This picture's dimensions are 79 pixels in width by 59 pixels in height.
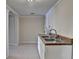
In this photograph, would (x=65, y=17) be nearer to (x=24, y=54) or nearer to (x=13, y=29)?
(x=24, y=54)

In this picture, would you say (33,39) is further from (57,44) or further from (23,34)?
(57,44)

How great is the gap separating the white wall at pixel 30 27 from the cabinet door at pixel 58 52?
7823 millimetres

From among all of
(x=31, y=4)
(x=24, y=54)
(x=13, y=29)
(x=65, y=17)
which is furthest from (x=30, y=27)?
(x=65, y=17)

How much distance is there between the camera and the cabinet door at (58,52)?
2859 mm

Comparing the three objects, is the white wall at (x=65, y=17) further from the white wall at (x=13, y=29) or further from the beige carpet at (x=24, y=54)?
the white wall at (x=13, y=29)

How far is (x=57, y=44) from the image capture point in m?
2.91

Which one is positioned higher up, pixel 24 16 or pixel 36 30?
pixel 24 16

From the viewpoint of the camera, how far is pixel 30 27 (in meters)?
10.8

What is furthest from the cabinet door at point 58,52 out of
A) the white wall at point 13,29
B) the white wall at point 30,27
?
the white wall at point 30,27
